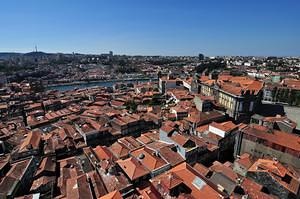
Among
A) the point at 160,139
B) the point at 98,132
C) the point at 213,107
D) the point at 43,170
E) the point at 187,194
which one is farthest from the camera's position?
the point at 213,107

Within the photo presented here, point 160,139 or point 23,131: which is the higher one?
point 160,139

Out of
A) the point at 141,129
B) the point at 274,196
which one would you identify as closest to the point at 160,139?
the point at 141,129

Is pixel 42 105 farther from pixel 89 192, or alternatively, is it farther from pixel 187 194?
pixel 187 194

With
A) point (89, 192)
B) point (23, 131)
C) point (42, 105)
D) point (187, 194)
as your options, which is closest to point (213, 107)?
point (187, 194)

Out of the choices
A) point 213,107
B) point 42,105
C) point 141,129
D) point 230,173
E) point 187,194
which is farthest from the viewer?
point 42,105

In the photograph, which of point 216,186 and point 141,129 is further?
point 141,129

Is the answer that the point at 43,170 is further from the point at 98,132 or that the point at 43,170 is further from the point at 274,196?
the point at 274,196

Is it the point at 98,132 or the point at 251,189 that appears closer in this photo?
the point at 251,189

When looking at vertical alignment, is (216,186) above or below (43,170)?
above

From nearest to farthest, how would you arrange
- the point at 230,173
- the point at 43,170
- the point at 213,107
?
1. the point at 230,173
2. the point at 43,170
3. the point at 213,107
